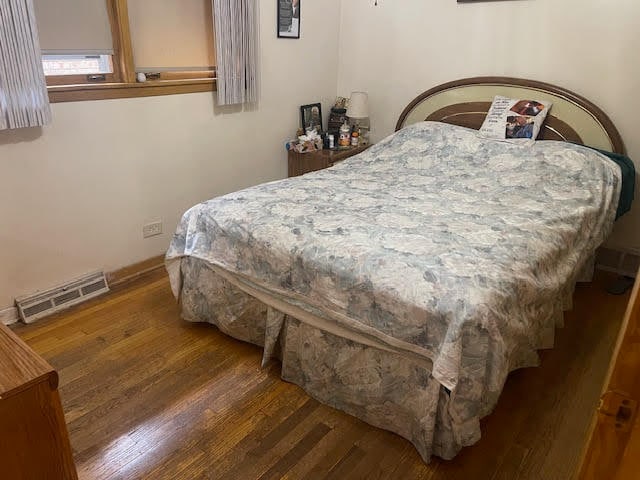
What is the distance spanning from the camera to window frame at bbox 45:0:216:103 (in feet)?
7.75

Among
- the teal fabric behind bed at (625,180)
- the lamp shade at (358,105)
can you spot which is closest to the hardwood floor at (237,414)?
the teal fabric behind bed at (625,180)

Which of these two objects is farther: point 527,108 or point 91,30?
point 527,108

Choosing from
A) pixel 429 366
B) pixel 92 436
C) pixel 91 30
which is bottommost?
pixel 92 436

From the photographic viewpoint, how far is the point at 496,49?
320 cm

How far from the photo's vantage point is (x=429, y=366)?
1.60 m

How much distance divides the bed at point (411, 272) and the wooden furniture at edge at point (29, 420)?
1.00 metres

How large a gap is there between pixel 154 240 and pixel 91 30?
127cm

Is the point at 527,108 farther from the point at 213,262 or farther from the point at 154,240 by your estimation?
the point at 154,240

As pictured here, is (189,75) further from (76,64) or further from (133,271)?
(133,271)

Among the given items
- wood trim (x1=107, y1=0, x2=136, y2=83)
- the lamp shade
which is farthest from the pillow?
wood trim (x1=107, y1=0, x2=136, y2=83)

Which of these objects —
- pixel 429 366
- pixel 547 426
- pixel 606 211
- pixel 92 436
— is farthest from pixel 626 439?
pixel 606 211

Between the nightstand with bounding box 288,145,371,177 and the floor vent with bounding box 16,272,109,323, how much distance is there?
1.68 meters

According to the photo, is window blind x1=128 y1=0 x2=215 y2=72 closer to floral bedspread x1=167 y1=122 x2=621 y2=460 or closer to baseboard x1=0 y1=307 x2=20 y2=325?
floral bedspread x1=167 y1=122 x2=621 y2=460

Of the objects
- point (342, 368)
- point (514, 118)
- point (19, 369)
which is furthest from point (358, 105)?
point (19, 369)
